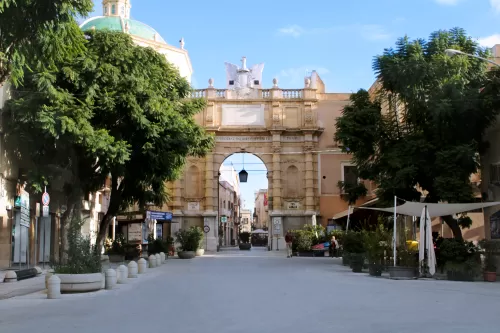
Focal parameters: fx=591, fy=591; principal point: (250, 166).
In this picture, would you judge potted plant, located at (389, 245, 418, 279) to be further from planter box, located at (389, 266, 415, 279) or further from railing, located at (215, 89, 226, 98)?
railing, located at (215, 89, 226, 98)

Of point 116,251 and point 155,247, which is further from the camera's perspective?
point 155,247

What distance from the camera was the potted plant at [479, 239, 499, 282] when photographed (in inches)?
759

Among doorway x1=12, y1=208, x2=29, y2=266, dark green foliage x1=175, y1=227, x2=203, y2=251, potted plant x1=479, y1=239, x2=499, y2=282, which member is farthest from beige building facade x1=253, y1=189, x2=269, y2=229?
potted plant x1=479, y1=239, x2=499, y2=282

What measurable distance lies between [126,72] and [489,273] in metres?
16.6

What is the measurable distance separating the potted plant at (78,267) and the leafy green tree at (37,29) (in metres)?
4.91

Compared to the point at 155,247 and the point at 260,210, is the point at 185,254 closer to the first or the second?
the point at 155,247

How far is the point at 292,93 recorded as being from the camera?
5247 cm

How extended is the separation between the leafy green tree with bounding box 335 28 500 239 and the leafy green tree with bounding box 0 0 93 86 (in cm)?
1490

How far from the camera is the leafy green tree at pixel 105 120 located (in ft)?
75.7

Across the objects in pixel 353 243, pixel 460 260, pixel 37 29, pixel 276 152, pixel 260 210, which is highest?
pixel 276 152

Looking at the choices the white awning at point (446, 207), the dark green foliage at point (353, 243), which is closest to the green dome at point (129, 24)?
the dark green foliage at point (353, 243)

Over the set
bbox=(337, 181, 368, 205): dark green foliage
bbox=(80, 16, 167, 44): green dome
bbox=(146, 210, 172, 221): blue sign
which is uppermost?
bbox=(80, 16, 167, 44): green dome

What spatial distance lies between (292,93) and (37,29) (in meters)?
42.0

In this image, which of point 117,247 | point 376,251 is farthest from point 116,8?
point 376,251
